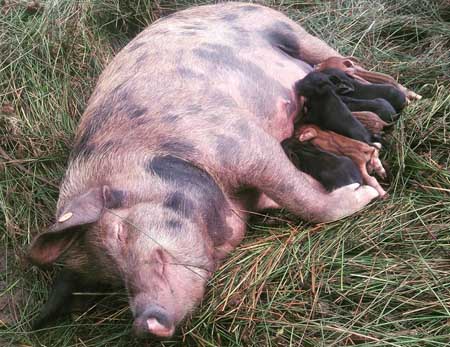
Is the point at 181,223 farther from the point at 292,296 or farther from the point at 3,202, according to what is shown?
the point at 3,202

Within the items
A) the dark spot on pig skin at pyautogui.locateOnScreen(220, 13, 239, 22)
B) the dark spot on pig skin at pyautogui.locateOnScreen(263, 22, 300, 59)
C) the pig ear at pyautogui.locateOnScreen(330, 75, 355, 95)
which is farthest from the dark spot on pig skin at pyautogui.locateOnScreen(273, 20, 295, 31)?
the pig ear at pyautogui.locateOnScreen(330, 75, 355, 95)

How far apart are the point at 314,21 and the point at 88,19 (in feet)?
6.58

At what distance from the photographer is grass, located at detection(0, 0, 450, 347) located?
3.56 m

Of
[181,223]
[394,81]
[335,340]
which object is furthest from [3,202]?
[394,81]

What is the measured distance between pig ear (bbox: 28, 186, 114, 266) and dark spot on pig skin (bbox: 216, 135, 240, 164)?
0.68 meters

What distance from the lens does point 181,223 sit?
3.65 m

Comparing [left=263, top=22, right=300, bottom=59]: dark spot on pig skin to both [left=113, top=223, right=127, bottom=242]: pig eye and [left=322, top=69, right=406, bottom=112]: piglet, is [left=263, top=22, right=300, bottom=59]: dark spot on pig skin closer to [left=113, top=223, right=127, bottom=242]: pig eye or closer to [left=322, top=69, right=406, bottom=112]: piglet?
[left=322, top=69, right=406, bottom=112]: piglet

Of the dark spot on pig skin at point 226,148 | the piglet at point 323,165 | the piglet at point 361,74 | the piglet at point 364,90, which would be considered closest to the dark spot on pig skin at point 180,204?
the dark spot on pig skin at point 226,148

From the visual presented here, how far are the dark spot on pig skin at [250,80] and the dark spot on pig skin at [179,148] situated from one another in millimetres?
719

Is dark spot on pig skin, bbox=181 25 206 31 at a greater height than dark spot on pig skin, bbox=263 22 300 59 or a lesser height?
greater

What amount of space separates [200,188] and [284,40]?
6.63ft

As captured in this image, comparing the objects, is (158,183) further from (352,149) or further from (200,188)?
(352,149)

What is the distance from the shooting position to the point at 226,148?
13.3 feet

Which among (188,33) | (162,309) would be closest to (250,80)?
(188,33)
